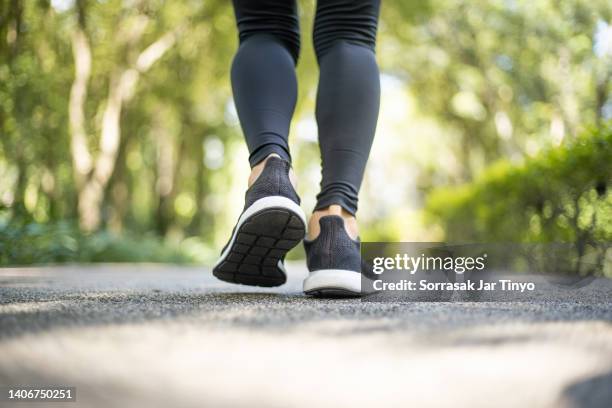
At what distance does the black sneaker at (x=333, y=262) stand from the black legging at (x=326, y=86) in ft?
0.29

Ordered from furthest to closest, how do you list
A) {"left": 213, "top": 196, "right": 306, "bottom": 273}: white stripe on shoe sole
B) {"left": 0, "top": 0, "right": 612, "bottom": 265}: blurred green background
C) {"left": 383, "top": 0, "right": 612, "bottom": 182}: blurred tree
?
1. {"left": 383, "top": 0, "right": 612, "bottom": 182}: blurred tree
2. {"left": 0, "top": 0, "right": 612, "bottom": 265}: blurred green background
3. {"left": 213, "top": 196, "right": 306, "bottom": 273}: white stripe on shoe sole

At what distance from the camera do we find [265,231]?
1577 mm

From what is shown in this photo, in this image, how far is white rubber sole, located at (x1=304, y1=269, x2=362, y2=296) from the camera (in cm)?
160

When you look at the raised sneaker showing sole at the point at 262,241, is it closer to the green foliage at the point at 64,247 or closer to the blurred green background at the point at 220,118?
the blurred green background at the point at 220,118

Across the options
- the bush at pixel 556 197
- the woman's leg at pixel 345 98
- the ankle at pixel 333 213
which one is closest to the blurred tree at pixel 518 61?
the bush at pixel 556 197

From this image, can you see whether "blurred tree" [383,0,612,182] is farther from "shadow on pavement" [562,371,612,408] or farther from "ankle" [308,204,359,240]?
"shadow on pavement" [562,371,612,408]

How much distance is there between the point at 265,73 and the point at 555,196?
3072mm

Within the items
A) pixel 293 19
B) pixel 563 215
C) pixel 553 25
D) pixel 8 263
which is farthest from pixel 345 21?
pixel 553 25

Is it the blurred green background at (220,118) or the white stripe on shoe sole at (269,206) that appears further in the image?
the blurred green background at (220,118)

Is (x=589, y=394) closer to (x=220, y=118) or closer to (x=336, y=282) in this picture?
(x=336, y=282)

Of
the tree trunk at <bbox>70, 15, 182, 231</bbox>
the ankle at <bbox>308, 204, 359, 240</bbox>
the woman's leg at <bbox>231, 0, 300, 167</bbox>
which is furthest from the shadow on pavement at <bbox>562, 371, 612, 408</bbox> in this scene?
the tree trunk at <bbox>70, 15, 182, 231</bbox>

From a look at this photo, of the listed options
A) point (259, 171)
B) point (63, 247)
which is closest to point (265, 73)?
point (259, 171)

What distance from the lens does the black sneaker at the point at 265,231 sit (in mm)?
1555

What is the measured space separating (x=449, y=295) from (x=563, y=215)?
3038 mm
